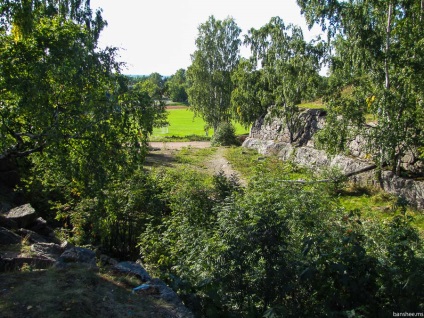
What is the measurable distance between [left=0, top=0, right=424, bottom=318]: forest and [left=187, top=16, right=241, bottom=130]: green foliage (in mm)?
20474

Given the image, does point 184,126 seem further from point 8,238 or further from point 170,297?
point 170,297

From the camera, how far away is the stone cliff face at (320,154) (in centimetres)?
1393

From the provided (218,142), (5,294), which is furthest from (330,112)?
(218,142)

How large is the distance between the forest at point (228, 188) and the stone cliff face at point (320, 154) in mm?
533

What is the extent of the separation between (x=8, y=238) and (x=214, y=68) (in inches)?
1171

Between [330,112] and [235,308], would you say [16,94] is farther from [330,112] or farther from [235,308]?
[330,112]

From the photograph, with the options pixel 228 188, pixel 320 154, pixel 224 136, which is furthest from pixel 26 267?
pixel 224 136

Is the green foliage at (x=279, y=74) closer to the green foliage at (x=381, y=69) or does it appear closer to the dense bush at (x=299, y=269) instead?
the green foliage at (x=381, y=69)

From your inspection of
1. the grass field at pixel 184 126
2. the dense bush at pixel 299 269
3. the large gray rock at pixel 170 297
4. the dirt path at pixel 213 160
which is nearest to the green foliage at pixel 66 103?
the large gray rock at pixel 170 297

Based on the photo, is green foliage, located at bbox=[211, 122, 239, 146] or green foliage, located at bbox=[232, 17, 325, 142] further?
green foliage, located at bbox=[211, 122, 239, 146]

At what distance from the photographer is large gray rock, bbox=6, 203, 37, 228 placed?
9741 millimetres

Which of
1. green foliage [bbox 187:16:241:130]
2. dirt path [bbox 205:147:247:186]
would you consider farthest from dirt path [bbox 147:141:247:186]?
green foliage [bbox 187:16:241:130]

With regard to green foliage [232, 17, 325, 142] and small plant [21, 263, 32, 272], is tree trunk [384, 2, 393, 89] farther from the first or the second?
small plant [21, 263, 32, 272]

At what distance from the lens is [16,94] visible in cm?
659
